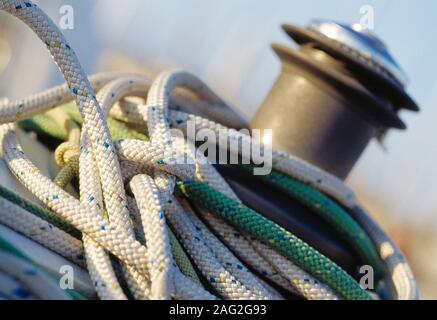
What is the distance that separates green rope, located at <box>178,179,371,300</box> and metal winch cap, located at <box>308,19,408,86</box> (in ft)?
1.29

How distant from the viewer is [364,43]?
105cm

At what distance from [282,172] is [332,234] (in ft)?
0.44

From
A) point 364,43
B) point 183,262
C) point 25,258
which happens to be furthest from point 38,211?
point 364,43

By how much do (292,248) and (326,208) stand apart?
169 millimetres

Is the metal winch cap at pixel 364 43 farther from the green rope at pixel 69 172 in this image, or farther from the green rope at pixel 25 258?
the green rope at pixel 25 258

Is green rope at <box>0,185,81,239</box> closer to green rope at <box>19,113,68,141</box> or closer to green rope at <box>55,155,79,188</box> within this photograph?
green rope at <box>55,155,79,188</box>

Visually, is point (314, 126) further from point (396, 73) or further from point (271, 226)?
point (271, 226)

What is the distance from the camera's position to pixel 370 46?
1.06 m

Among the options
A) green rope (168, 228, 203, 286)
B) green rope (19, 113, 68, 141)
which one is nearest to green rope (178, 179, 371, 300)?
green rope (168, 228, 203, 286)

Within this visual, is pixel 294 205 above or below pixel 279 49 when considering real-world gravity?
below

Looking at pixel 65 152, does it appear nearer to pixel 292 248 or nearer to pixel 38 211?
pixel 38 211

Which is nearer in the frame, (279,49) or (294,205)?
(294,205)
